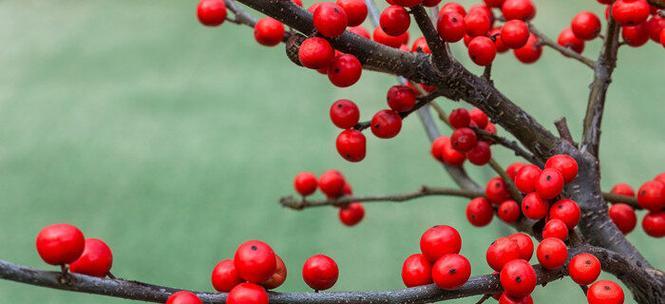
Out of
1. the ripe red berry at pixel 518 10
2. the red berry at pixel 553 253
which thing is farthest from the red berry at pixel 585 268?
the ripe red berry at pixel 518 10

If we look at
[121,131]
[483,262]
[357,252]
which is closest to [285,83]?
[121,131]

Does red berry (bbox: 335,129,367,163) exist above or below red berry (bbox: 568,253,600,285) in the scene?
above

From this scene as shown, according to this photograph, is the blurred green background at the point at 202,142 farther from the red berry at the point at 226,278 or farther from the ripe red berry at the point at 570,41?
the red berry at the point at 226,278

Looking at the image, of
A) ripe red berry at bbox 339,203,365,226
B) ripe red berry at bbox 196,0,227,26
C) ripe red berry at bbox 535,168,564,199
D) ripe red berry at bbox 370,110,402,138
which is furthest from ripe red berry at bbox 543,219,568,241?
ripe red berry at bbox 339,203,365,226

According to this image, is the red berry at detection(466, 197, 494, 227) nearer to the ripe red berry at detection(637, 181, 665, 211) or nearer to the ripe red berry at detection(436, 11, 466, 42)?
the ripe red berry at detection(637, 181, 665, 211)

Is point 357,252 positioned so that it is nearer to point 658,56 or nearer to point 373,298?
point 373,298
